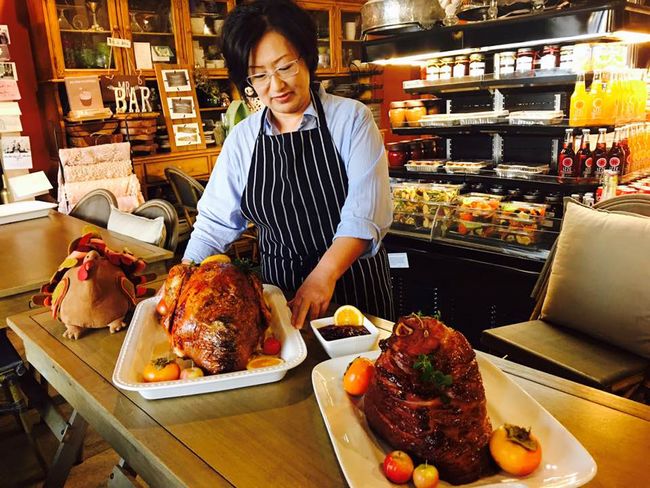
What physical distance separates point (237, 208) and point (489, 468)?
115 centimetres

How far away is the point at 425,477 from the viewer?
75cm

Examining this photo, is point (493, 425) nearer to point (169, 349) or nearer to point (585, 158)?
point (169, 349)

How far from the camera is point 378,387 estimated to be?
0.85 metres

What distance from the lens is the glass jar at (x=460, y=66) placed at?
307cm

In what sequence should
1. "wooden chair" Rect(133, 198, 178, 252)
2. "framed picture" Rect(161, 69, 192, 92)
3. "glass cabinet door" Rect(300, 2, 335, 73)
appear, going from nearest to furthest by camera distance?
"wooden chair" Rect(133, 198, 178, 252) → "framed picture" Rect(161, 69, 192, 92) → "glass cabinet door" Rect(300, 2, 335, 73)

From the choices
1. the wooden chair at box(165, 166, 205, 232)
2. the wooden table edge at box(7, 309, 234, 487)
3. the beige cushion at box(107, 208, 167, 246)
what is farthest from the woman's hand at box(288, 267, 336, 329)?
the wooden chair at box(165, 166, 205, 232)

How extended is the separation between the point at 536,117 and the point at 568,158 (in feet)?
0.84

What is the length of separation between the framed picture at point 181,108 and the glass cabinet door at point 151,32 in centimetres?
31

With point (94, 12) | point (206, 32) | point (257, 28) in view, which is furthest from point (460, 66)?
point (94, 12)

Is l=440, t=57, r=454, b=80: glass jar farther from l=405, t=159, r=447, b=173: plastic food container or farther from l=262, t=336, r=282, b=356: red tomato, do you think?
l=262, t=336, r=282, b=356: red tomato

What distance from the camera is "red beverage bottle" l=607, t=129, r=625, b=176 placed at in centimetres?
250

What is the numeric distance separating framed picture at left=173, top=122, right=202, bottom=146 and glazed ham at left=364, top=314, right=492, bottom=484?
4.47 metres

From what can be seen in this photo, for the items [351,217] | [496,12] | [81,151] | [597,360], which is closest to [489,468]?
[351,217]

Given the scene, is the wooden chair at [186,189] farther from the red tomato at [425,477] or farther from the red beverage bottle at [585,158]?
the red tomato at [425,477]
